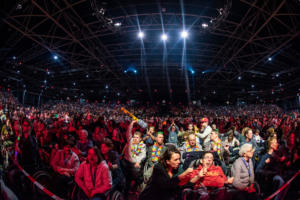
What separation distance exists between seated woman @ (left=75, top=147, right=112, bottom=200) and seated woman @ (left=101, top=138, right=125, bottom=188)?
49 centimetres

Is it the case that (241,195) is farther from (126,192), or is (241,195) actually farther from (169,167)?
(126,192)

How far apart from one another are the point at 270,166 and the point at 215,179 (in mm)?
1495

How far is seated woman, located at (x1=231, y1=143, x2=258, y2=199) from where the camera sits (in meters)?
2.87

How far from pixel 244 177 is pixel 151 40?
32.9 feet

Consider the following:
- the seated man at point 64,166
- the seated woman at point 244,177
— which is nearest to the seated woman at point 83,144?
the seated man at point 64,166

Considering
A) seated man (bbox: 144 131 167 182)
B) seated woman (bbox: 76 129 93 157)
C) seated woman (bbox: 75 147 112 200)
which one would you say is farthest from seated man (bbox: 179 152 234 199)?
seated woman (bbox: 76 129 93 157)

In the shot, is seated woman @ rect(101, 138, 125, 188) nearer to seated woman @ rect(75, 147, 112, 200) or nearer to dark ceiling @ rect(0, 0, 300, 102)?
seated woman @ rect(75, 147, 112, 200)

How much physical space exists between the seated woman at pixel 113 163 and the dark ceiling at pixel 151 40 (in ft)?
23.3

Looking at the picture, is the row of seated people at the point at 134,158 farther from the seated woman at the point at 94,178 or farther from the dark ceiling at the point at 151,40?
the dark ceiling at the point at 151,40

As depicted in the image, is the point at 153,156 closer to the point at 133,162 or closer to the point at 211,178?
the point at 133,162

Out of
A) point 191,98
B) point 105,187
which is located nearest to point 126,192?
point 105,187

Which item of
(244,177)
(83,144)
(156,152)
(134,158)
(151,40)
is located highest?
(151,40)

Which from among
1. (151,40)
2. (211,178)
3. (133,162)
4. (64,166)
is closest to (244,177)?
(211,178)

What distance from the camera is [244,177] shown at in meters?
2.95
